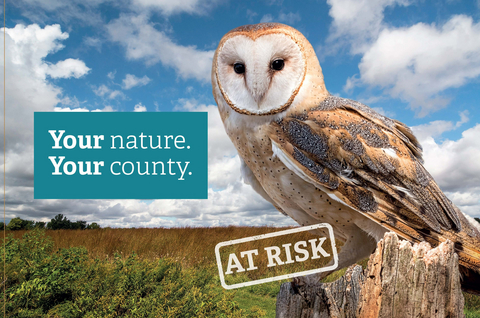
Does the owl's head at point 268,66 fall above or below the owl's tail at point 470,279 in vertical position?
above

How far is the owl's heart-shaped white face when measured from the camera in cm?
240

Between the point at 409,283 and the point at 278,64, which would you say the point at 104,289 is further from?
the point at 409,283

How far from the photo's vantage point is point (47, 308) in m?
4.49

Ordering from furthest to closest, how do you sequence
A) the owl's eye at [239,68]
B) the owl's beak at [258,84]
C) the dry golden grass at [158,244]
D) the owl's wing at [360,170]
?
1. the dry golden grass at [158,244]
2. the owl's eye at [239,68]
3. the owl's beak at [258,84]
4. the owl's wing at [360,170]

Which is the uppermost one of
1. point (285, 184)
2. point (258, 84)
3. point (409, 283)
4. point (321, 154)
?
point (258, 84)

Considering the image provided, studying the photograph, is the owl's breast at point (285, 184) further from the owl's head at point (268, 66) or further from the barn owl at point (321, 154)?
the owl's head at point (268, 66)

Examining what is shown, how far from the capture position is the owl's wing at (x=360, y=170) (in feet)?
7.57

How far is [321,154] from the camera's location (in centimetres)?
238

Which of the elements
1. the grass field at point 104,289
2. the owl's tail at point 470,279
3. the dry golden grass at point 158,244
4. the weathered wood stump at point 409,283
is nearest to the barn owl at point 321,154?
the owl's tail at point 470,279

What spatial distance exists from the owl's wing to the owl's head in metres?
0.19

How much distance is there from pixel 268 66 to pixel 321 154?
2.58 feet

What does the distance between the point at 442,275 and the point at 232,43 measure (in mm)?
2096

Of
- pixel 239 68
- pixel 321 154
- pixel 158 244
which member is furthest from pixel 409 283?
pixel 158 244

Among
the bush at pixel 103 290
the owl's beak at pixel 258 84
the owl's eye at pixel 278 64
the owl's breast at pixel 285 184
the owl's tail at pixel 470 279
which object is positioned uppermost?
the owl's eye at pixel 278 64
